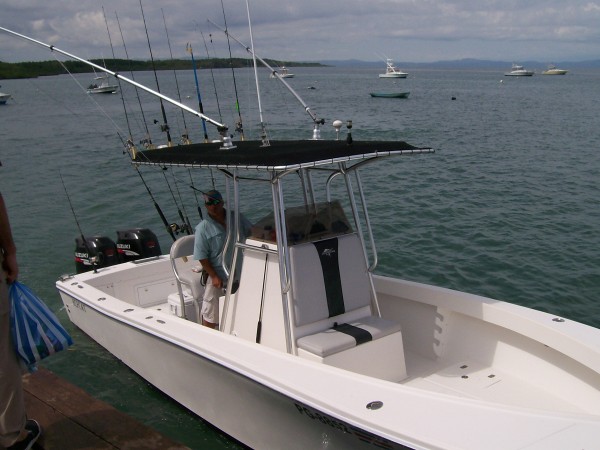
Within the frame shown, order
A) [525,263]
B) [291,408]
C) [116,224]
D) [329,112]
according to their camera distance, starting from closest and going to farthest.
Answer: [291,408] < [525,263] < [116,224] < [329,112]

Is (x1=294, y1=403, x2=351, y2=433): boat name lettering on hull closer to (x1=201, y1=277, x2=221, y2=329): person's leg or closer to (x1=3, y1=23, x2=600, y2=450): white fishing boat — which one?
(x1=3, y1=23, x2=600, y2=450): white fishing boat

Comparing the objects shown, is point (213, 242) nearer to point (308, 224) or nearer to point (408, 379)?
point (308, 224)

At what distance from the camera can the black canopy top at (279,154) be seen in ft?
13.5

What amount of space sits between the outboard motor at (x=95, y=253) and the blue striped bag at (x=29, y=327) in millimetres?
3858

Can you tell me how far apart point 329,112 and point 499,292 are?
92.1 feet

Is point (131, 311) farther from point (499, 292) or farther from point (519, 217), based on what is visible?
point (519, 217)

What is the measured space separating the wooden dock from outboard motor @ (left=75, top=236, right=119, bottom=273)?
3035 mm

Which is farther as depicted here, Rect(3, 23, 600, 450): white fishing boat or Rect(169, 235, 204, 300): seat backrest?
Rect(169, 235, 204, 300): seat backrest

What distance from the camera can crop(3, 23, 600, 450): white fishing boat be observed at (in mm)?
3721

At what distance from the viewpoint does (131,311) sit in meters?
5.46

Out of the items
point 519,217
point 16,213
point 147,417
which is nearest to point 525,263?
point 519,217

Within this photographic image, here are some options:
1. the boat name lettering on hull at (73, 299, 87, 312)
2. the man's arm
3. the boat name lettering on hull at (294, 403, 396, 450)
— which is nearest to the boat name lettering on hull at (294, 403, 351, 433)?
the boat name lettering on hull at (294, 403, 396, 450)

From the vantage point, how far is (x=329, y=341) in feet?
14.3

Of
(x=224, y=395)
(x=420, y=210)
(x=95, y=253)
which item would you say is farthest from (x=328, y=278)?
(x=420, y=210)
